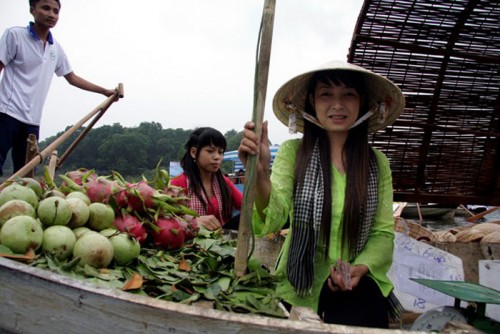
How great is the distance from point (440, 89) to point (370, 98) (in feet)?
2.83

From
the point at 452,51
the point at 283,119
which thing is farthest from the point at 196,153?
the point at 452,51

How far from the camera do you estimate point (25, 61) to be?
3.29 meters

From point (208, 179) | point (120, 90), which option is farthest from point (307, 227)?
point (120, 90)

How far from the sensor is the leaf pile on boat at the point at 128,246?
1.22 meters

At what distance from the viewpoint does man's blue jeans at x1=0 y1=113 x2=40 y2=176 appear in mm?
3199

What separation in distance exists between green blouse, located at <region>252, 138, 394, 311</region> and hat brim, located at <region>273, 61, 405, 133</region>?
0.23m

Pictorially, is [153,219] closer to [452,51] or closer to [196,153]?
[196,153]

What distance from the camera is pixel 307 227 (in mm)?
1645

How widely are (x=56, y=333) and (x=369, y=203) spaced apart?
3.91 feet

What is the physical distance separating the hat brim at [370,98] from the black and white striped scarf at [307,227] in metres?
0.38

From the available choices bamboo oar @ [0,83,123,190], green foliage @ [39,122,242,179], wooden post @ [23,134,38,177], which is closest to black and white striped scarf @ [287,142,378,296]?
bamboo oar @ [0,83,123,190]

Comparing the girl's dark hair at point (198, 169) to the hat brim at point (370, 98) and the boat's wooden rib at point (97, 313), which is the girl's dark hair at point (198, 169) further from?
the boat's wooden rib at point (97, 313)

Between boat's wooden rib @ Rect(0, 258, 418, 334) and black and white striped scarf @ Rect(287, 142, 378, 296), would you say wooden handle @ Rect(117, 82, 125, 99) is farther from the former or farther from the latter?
boat's wooden rib @ Rect(0, 258, 418, 334)

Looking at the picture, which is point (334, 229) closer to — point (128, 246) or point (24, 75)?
point (128, 246)
